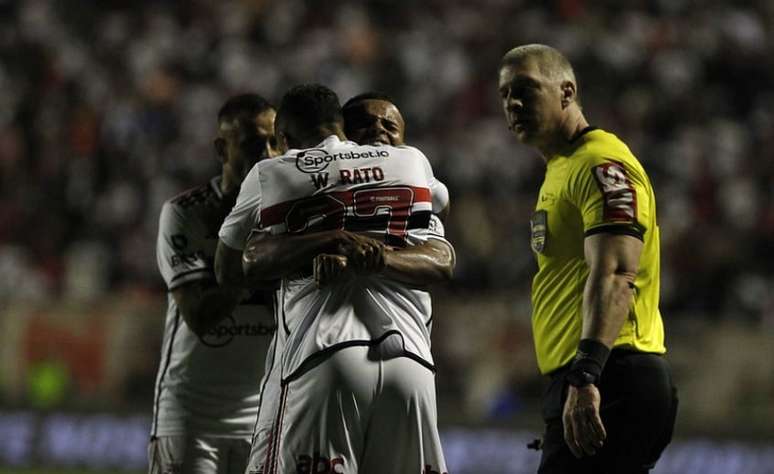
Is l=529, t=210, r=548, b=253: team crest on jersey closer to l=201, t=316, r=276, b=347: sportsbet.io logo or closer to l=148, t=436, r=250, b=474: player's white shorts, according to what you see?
l=201, t=316, r=276, b=347: sportsbet.io logo

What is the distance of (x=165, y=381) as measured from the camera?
5781mm

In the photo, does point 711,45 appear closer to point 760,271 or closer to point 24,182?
point 760,271

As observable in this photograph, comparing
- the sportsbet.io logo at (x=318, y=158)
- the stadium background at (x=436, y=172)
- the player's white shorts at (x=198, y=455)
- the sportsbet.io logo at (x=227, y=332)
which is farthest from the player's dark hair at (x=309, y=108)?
the stadium background at (x=436, y=172)

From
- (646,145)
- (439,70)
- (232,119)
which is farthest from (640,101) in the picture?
(232,119)

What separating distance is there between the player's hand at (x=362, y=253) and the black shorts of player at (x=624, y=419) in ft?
2.76

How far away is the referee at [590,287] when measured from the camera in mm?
4391

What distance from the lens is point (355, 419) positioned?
4.32 meters

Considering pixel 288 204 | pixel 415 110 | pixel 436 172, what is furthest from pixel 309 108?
pixel 415 110

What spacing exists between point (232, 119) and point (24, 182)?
10977 mm

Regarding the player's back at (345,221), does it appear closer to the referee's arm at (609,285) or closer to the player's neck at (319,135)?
the player's neck at (319,135)

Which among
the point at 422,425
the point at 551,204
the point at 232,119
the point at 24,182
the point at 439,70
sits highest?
the point at 439,70

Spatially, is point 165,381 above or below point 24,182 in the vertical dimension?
below

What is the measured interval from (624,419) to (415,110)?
12.0 metres

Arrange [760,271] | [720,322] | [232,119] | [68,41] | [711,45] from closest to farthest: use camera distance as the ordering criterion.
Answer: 1. [232,119]
2. [720,322]
3. [760,271]
4. [711,45]
5. [68,41]
